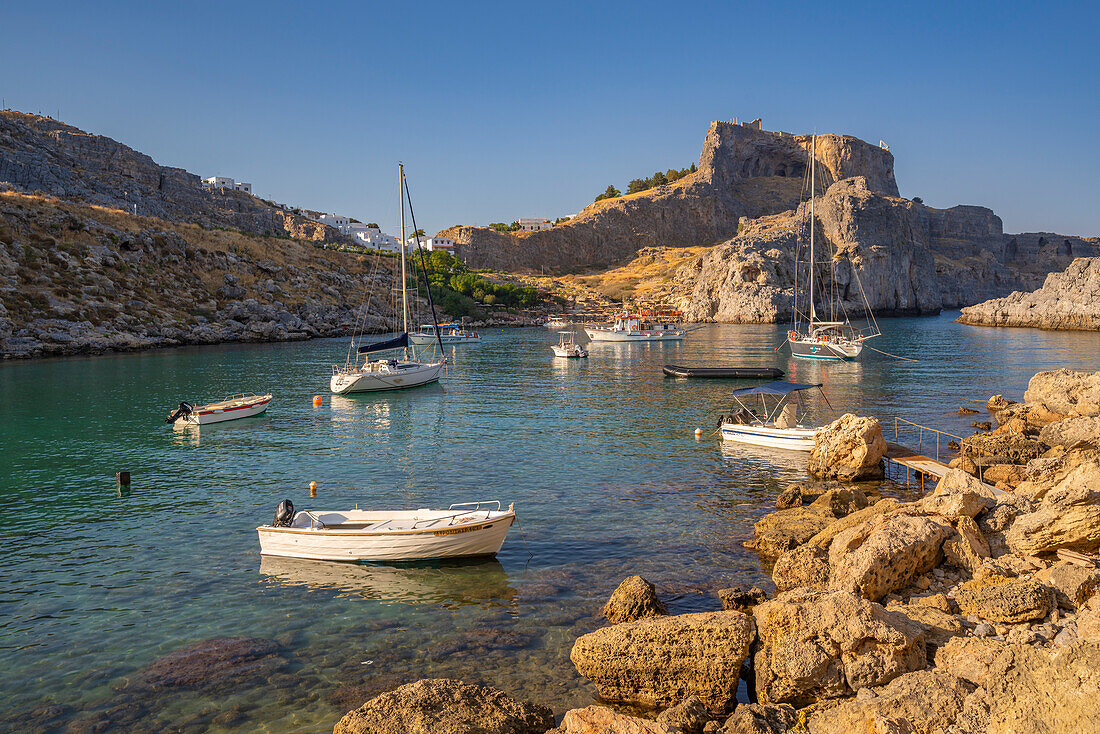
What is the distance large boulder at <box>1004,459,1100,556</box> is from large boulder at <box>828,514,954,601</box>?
1268 mm

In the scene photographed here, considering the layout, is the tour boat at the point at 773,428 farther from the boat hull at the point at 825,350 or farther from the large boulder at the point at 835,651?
the boat hull at the point at 825,350

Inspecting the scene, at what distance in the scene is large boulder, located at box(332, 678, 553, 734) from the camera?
8.62m

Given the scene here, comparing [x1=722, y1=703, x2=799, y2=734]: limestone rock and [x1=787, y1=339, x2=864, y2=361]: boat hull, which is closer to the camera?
[x1=722, y1=703, x2=799, y2=734]: limestone rock

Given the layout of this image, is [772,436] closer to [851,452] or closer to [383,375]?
[851,452]

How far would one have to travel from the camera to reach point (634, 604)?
1270cm

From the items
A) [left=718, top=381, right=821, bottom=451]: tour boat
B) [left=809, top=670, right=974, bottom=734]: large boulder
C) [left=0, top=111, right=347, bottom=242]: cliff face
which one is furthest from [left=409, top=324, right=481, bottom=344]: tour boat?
[left=809, top=670, right=974, bottom=734]: large boulder

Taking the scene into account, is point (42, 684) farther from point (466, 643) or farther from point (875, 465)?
point (875, 465)

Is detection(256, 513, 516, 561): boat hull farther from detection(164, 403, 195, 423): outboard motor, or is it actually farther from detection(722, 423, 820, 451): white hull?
detection(164, 403, 195, 423): outboard motor

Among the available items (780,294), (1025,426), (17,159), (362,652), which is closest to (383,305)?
(17,159)

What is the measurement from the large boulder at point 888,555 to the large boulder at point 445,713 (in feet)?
20.7

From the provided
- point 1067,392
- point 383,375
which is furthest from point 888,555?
point 383,375

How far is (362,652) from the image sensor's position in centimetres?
1209

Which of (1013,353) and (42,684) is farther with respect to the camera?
(1013,353)

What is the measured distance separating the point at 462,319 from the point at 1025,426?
102 meters
